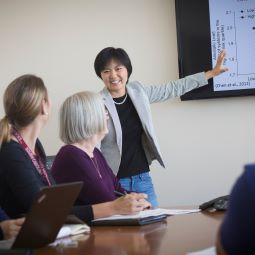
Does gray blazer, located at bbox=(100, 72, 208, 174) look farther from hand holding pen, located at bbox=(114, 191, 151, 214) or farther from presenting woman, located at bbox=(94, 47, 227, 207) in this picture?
hand holding pen, located at bbox=(114, 191, 151, 214)

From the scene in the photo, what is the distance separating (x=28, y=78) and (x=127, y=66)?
1.17 meters

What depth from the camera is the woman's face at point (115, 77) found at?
9.20 feet

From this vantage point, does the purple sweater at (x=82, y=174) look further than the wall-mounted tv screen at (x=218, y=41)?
No

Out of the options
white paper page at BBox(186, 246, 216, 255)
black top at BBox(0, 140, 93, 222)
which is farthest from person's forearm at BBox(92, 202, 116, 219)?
white paper page at BBox(186, 246, 216, 255)

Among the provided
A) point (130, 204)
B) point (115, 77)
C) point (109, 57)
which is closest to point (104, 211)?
point (130, 204)

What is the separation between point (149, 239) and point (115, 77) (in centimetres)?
149

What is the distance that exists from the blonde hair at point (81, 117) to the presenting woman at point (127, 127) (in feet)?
2.31

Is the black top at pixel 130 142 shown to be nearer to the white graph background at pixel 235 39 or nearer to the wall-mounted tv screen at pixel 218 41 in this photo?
the wall-mounted tv screen at pixel 218 41

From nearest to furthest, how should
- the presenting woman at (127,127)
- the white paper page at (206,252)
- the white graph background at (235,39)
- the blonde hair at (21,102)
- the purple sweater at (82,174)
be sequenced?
the white paper page at (206,252), the blonde hair at (21,102), the purple sweater at (82,174), the presenting woman at (127,127), the white graph background at (235,39)

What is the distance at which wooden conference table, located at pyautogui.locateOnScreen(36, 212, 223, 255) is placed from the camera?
1324 mm

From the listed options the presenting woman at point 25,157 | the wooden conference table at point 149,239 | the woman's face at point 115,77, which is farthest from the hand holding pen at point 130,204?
the woman's face at point 115,77

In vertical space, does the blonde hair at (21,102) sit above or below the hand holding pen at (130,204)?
above

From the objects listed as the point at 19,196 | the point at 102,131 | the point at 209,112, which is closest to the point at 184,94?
the point at 209,112

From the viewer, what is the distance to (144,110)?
2.77 meters
